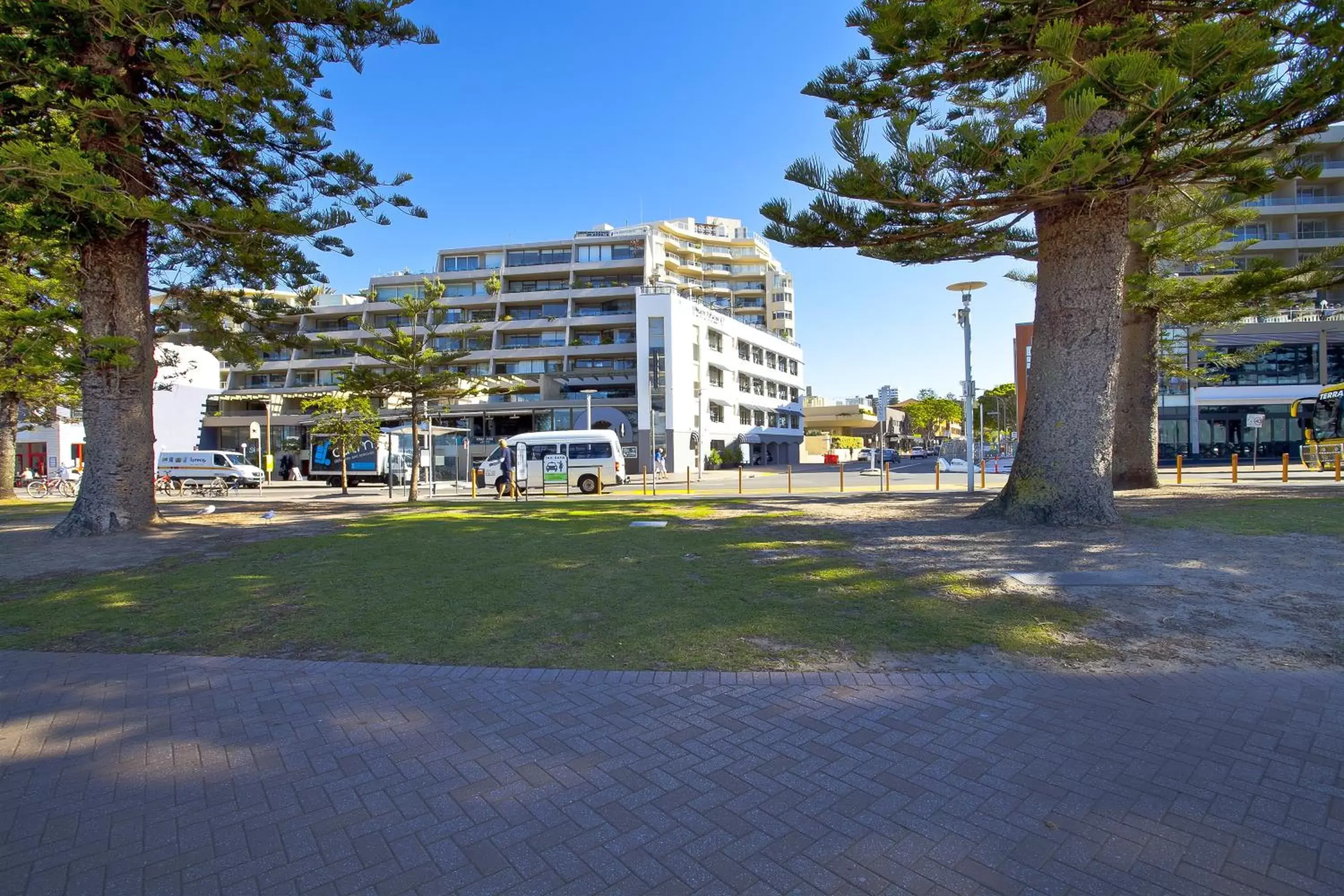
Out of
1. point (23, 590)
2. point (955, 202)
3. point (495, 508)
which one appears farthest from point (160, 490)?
point (955, 202)

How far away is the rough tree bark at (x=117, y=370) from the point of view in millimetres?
10445

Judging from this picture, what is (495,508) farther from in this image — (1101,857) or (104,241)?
(1101,857)

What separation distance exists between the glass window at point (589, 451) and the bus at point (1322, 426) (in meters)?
26.9

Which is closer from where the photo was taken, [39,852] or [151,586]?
[39,852]

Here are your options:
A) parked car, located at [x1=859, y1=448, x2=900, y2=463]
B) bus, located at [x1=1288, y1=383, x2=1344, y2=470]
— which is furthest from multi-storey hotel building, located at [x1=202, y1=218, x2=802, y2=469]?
bus, located at [x1=1288, y1=383, x2=1344, y2=470]

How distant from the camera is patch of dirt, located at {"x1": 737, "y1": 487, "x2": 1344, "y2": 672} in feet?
15.4

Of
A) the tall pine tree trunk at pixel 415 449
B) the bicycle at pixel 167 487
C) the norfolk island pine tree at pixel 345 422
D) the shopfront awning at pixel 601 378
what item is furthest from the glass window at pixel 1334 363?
the bicycle at pixel 167 487

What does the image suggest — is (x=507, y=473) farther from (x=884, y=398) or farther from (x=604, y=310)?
(x=604, y=310)

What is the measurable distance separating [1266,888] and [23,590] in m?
9.58

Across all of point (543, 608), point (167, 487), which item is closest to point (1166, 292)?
point (543, 608)

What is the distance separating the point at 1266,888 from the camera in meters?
2.27

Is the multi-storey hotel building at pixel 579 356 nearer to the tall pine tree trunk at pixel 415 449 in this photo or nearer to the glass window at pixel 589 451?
the glass window at pixel 589 451

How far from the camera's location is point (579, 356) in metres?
51.9

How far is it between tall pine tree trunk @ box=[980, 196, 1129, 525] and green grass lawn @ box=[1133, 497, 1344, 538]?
3.69ft
